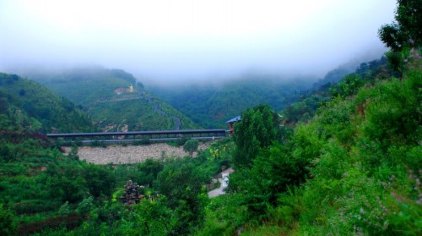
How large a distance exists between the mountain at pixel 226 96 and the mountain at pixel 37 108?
34.9 meters

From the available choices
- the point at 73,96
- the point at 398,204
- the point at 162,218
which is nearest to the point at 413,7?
the point at 398,204

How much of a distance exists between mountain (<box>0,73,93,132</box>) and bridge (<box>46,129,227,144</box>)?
23.3 ft

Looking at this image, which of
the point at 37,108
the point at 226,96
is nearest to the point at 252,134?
the point at 37,108

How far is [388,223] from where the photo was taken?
9.91 feet

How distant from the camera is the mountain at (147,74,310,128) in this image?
115375 mm

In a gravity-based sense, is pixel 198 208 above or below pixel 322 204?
below

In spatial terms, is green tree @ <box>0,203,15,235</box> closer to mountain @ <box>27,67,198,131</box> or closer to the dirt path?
the dirt path

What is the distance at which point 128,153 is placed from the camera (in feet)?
216

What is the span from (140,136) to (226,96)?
208ft

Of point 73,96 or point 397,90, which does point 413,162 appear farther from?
point 73,96

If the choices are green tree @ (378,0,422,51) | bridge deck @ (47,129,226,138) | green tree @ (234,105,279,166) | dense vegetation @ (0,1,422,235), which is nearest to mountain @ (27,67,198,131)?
bridge deck @ (47,129,226,138)

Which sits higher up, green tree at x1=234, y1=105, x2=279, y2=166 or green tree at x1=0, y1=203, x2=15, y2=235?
green tree at x1=234, y1=105, x2=279, y2=166

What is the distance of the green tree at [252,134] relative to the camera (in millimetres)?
25352

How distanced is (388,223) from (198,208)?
1549 cm
